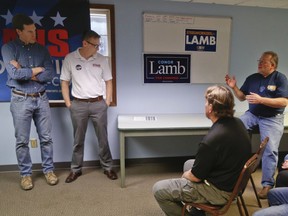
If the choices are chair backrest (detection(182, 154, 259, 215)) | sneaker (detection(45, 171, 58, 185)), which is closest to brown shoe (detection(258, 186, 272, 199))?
chair backrest (detection(182, 154, 259, 215))

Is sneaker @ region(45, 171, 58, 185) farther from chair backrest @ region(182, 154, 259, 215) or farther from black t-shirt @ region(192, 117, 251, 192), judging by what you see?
black t-shirt @ region(192, 117, 251, 192)

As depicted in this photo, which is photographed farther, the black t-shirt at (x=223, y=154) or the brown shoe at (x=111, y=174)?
the brown shoe at (x=111, y=174)

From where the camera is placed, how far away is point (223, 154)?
1451mm

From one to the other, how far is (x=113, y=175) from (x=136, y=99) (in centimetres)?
103

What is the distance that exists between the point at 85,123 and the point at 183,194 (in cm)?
154

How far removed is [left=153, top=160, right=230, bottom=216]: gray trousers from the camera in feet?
5.11

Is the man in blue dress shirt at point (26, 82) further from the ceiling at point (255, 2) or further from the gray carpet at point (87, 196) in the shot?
the ceiling at point (255, 2)

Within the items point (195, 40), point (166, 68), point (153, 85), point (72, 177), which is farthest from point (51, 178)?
point (195, 40)

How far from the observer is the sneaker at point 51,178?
264cm

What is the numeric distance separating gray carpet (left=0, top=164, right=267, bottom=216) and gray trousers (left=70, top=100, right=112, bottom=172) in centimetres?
26

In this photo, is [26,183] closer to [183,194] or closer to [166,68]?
[183,194]

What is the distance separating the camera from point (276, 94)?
7.75ft

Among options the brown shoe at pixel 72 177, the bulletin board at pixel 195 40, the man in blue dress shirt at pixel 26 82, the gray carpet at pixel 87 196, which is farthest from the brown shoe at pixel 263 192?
the man in blue dress shirt at pixel 26 82

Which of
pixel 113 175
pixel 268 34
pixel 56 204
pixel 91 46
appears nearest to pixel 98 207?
pixel 56 204
